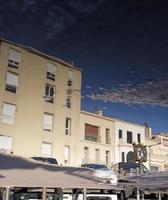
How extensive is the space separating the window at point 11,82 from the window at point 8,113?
1561 millimetres

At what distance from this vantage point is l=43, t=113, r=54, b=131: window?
36.2 meters

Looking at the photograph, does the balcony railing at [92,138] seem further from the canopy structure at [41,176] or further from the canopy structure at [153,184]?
the canopy structure at [41,176]

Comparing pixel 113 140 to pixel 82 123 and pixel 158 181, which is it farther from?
pixel 158 181

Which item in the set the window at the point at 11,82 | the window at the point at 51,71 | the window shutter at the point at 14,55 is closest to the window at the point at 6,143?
the window at the point at 11,82

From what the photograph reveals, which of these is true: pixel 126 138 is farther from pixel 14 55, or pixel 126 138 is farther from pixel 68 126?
pixel 14 55

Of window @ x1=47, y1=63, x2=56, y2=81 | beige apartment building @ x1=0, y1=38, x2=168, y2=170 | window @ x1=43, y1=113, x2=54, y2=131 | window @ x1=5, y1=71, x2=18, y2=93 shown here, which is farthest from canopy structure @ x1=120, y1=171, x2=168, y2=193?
window @ x1=47, y1=63, x2=56, y2=81

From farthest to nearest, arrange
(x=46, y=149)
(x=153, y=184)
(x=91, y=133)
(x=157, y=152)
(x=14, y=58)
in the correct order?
1. (x=157, y=152)
2. (x=91, y=133)
3. (x=46, y=149)
4. (x=14, y=58)
5. (x=153, y=184)

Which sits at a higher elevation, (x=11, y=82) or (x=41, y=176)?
(x=11, y=82)

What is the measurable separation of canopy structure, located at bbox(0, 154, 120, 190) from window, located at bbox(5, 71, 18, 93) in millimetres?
25286

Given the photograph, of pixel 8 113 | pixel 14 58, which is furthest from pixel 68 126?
pixel 14 58

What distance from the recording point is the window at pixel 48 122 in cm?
3616

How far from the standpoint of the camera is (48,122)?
120ft

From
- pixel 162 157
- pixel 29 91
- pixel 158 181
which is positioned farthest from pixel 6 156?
pixel 162 157

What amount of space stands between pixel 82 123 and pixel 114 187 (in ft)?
104
